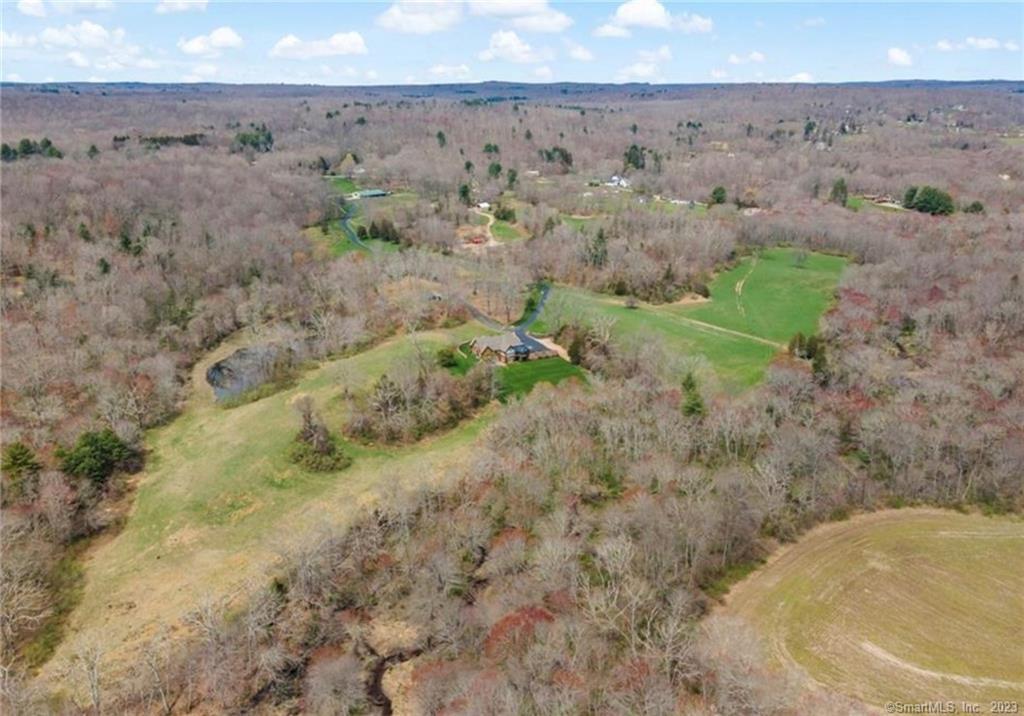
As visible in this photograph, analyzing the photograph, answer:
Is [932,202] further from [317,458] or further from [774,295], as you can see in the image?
[317,458]

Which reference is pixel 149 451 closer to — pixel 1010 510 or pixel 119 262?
pixel 119 262

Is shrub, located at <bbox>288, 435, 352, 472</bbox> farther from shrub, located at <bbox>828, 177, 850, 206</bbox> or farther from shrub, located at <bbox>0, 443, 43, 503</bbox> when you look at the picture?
shrub, located at <bbox>828, 177, 850, 206</bbox>

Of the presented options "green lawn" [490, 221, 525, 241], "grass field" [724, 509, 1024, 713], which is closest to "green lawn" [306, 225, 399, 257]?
"green lawn" [490, 221, 525, 241]

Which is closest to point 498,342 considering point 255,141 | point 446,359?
point 446,359

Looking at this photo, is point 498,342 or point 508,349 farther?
point 498,342

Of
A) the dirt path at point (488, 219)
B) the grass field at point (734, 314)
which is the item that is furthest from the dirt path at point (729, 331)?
the dirt path at point (488, 219)

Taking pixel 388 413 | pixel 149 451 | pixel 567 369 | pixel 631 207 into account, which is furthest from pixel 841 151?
pixel 149 451

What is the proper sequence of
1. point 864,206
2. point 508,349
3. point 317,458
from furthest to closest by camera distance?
point 864,206 < point 508,349 < point 317,458
